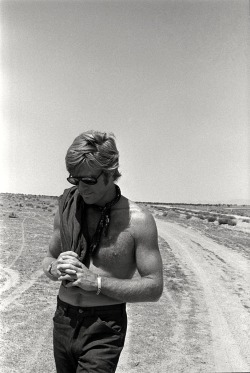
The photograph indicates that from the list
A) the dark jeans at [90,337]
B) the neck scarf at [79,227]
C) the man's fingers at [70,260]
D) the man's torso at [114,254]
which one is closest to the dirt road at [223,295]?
the dark jeans at [90,337]

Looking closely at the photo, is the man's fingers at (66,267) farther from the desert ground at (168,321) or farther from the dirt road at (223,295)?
the dirt road at (223,295)

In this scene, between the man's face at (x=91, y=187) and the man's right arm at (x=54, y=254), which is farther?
the man's right arm at (x=54, y=254)

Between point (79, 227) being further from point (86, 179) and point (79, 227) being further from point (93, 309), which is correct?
point (93, 309)

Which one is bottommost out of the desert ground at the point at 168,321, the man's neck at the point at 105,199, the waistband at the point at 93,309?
the desert ground at the point at 168,321

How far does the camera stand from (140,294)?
78.5 inches

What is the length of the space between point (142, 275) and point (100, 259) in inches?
7.7

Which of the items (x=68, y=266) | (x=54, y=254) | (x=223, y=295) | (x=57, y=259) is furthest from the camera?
(x=223, y=295)

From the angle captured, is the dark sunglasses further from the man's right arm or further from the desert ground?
the desert ground

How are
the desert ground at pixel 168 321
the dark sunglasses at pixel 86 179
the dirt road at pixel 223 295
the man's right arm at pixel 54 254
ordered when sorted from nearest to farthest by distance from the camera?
the dark sunglasses at pixel 86 179 < the man's right arm at pixel 54 254 < the desert ground at pixel 168 321 < the dirt road at pixel 223 295

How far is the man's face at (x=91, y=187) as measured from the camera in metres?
2.04

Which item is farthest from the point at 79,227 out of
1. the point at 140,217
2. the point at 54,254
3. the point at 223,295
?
the point at 223,295

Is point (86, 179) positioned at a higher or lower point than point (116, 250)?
higher

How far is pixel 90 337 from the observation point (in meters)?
2.03

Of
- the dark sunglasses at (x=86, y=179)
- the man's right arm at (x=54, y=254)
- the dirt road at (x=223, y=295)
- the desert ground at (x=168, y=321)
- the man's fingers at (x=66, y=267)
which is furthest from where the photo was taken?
the dirt road at (x=223, y=295)
